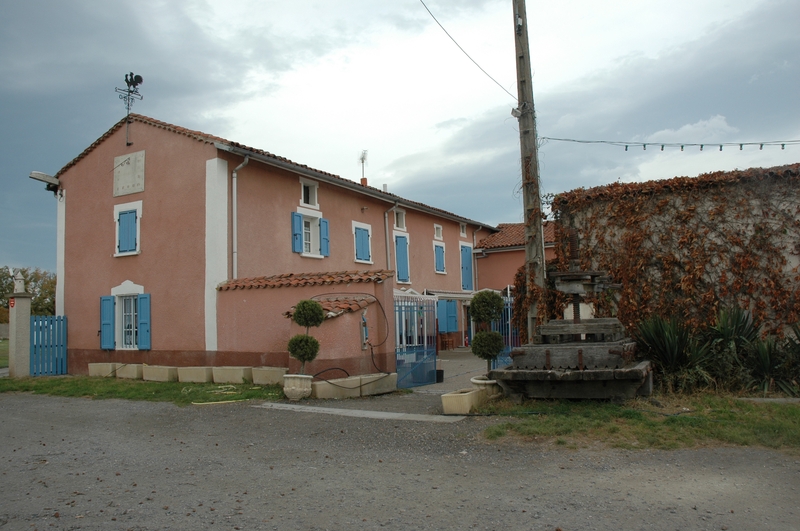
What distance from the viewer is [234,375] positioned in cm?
1369

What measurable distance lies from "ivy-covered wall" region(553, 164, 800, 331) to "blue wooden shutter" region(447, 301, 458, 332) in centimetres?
1239

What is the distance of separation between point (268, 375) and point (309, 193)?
645 cm

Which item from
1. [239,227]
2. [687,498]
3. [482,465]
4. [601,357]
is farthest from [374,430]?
[239,227]

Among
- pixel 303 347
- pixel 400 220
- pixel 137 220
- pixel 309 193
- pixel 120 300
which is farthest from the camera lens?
pixel 400 220

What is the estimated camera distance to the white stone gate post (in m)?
16.2

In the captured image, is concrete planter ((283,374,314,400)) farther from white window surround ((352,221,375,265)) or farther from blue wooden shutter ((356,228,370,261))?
blue wooden shutter ((356,228,370,261))

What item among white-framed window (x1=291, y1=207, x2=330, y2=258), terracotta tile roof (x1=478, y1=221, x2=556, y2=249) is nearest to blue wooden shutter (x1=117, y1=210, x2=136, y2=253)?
white-framed window (x1=291, y1=207, x2=330, y2=258)

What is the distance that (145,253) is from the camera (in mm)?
16266

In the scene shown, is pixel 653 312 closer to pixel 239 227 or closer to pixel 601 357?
pixel 601 357

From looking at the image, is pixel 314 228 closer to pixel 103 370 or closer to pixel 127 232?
pixel 127 232

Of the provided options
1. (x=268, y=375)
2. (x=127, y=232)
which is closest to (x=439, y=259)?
(x=127, y=232)

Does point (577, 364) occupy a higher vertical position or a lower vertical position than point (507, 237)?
lower

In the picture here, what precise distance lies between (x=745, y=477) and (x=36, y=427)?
9.00m

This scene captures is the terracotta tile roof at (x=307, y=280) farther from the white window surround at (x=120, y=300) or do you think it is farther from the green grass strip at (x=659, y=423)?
the green grass strip at (x=659, y=423)
